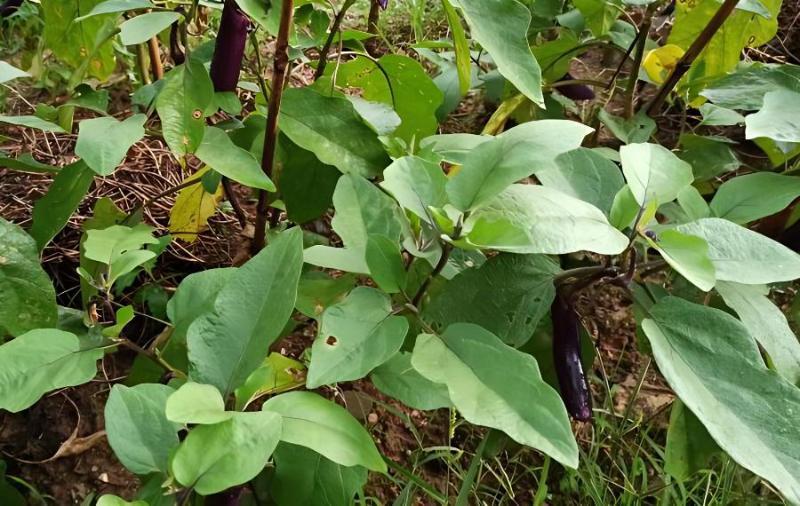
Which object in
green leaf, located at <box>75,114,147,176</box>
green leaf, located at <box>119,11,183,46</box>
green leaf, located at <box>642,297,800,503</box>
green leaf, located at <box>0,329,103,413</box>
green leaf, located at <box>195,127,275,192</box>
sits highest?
green leaf, located at <box>119,11,183,46</box>

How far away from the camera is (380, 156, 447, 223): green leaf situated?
553 millimetres

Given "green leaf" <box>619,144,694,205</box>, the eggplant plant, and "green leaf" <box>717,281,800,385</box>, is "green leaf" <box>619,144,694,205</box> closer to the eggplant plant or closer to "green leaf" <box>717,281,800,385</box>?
the eggplant plant

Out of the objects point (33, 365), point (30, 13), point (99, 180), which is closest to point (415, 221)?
point (33, 365)

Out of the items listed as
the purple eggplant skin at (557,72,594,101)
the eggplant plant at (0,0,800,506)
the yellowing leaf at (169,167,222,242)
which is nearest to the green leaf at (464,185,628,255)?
the eggplant plant at (0,0,800,506)

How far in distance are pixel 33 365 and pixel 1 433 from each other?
0.51m

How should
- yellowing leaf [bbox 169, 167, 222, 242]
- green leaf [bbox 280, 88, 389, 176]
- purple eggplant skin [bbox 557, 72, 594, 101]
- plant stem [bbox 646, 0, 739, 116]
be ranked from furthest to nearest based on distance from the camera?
purple eggplant skin [bbox 557, 72, 594, 101]
yellowing leaf [bbox 169, 167, 222, 242]
plant stem [bbox 646, 0, 739, 116]
green leaf [bbox 280, 88, 389, 176]

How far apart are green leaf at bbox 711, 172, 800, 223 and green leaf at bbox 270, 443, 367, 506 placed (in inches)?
19.3

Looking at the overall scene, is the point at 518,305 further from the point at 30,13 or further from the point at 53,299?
the point at 30,13

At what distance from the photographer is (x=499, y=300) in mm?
635

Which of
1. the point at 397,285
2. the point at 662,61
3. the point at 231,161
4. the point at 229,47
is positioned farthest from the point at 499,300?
the point at 662,61

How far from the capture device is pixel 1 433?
954mm

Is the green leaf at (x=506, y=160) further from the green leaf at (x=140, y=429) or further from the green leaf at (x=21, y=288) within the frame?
the green leaf at (x=21, y=288)

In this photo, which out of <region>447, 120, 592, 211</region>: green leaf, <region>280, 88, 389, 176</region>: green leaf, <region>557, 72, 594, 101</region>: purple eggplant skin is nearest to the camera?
<region>447, 120, 592, 211</region>: green leaf

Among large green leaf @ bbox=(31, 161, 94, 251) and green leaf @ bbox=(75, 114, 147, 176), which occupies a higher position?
green leaf @ bbox=(75, 114, 147, 176)
